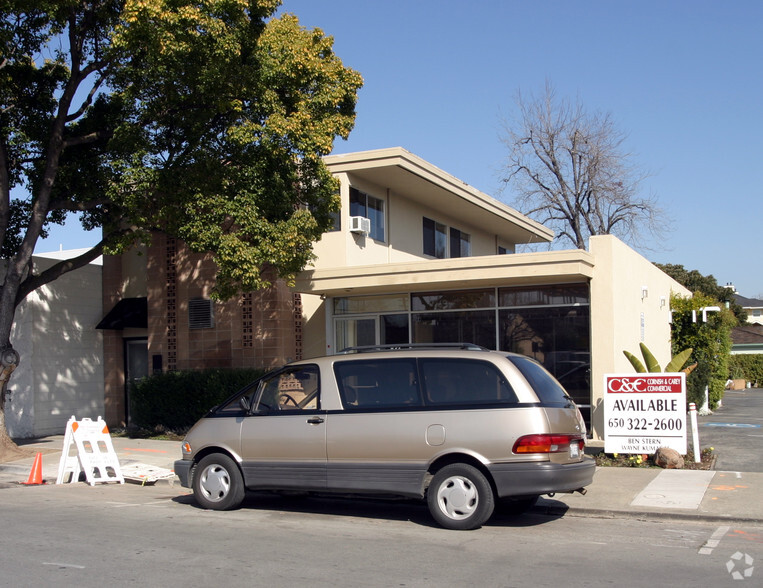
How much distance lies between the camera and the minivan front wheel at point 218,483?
9.66 meters

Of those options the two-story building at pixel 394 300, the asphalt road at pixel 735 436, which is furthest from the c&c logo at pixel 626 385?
the two-story building at pixel 394 300

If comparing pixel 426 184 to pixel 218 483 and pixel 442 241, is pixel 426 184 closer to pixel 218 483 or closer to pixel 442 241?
pixel 442 241

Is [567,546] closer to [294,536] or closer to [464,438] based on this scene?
[464,438]

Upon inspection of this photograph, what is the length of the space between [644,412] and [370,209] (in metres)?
8.59

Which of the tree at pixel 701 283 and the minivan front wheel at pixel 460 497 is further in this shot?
the tree at pixel 701 283

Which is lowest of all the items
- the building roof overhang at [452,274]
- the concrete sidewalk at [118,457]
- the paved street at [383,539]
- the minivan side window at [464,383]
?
the paved street at [383,539]

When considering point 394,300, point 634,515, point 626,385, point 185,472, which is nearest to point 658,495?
point 634,515

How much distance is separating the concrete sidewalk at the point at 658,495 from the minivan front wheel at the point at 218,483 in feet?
6.92

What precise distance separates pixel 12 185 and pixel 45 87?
7.03 feet

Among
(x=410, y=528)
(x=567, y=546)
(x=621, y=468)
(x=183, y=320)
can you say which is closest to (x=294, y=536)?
(x=410, y=528)

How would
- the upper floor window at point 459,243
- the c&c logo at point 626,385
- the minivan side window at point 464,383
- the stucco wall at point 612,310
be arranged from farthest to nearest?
the upper floor window at point 459,243 < the stucco wall at point 612,310 < the c&c logo at point 626,385 < the minivan side window at point 464,383

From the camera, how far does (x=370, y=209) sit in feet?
61.8

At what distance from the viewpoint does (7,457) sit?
1445 centimetres

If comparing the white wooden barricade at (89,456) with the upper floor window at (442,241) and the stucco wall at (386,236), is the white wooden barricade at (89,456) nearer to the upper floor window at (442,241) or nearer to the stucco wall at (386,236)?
the stucco wall at (386,236)
